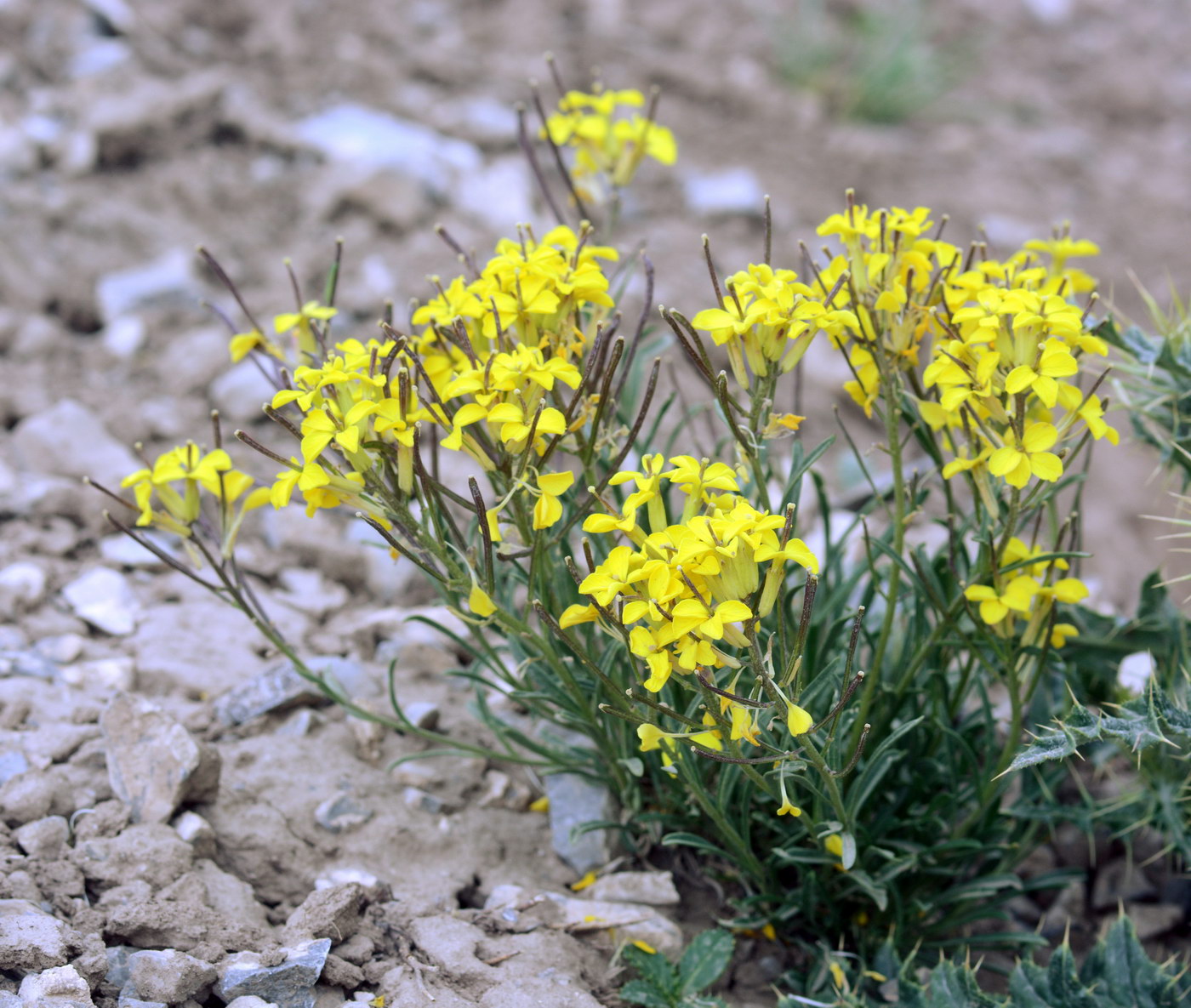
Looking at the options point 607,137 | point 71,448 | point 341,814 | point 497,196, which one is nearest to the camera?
point 341,814

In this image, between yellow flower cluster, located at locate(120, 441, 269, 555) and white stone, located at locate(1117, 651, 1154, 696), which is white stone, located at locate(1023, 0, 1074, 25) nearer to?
white stone, located at locate(1117, 651, 1154, 696)

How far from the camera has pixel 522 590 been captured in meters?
3.00

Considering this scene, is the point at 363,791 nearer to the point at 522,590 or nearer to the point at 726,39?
the point at 522,590

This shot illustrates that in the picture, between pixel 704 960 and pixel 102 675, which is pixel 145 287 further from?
pixel 704 960

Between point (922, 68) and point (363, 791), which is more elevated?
point (922, 68)

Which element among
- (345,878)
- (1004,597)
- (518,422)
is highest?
(518,422)

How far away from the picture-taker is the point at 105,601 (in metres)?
2.74

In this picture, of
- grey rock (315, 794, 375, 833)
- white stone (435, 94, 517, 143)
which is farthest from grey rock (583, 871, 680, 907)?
white stone (435, 94, 517, 143)

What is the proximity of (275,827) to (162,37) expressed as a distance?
3.98 meters

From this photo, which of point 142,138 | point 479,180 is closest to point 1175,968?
point 479,180

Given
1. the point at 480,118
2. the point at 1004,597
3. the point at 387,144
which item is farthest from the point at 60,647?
the point at 480,118

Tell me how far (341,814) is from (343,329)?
1.91 metres

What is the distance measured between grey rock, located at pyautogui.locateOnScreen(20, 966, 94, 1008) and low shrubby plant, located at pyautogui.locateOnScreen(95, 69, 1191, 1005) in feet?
2.25

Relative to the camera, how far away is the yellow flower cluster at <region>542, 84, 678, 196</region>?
7.88 ft
